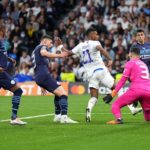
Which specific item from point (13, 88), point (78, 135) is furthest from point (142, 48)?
point (78, 135)

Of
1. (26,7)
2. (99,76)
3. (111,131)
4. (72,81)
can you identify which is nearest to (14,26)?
(26,7)

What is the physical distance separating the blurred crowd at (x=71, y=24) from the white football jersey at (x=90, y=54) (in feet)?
44.1

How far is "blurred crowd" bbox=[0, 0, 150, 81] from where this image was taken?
30.8 meters

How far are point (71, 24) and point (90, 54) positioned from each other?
59.1 ft

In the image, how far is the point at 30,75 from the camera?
31000 mm

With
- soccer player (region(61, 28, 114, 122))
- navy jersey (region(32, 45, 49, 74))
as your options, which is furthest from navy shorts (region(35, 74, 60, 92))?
soccer player (region(61, 28, 114, 122))

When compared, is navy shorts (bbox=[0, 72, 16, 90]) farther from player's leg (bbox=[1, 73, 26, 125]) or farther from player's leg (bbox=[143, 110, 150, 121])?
player's leg (bbox=[143, 110, 150, 121])

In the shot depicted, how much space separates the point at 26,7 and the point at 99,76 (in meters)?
19.9

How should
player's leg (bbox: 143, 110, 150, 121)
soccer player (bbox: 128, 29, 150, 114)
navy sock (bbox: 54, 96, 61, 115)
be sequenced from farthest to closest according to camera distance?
soccer player (bbox: 128, 29, 150, 114) → navy sock (bbox: 54, 96, 61, 115) → player's leg (bbox: 143, 110, 150, 121)

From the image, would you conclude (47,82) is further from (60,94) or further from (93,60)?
(93,60)

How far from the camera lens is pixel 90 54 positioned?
15625 mm

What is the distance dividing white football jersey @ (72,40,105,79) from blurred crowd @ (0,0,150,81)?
529 inches

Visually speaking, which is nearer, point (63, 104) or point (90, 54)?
point (63, 104)

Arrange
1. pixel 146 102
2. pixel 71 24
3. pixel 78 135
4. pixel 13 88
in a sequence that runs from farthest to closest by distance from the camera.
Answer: pixel 71 24 < pixel 146 102 < pixel 13 88 < pixel 78 135
